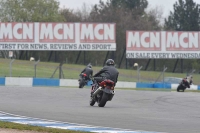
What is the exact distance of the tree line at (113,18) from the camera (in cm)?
7631

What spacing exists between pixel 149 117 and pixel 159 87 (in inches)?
1185

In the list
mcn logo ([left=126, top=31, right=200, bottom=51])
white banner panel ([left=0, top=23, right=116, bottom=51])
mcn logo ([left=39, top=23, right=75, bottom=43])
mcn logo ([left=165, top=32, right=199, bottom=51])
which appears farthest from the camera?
mcn logo ([left=165, top=32, right=199, bottom=51])

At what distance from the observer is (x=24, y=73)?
4325 cm

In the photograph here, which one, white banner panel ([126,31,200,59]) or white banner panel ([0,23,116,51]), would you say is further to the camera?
white banner panel ([126,31,200,59])

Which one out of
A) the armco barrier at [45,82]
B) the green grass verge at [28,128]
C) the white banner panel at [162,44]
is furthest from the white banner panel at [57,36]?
the green grass verge at [28,128]

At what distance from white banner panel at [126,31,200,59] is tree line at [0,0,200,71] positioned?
2.60 meters

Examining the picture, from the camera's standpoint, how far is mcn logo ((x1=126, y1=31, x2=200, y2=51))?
56156 millimetres

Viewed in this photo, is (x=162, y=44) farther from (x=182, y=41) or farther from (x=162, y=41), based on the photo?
(x=182, y=41)

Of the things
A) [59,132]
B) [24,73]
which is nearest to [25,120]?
[59,132]

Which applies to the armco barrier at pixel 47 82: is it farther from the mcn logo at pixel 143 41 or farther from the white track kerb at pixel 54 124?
the white track kerb at pixel 54 124

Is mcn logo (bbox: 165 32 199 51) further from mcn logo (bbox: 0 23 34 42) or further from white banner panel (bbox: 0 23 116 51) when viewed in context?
mcn logo (bbox: 0 23 34 42)

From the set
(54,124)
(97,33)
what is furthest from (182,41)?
(54,124)

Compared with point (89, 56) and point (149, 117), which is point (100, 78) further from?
point (89, 56)

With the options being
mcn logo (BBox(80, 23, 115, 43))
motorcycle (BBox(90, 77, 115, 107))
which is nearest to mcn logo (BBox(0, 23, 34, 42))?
mcn logo (BBox(80, 23, 115, 43))
